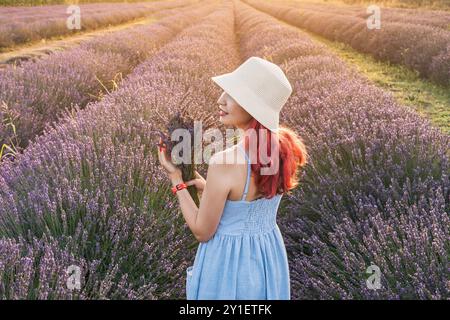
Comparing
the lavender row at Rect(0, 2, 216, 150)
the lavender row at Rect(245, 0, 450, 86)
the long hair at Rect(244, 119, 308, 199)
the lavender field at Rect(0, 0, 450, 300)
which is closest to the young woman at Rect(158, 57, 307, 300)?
the long hair at Rect(244, 119, 308, 199)

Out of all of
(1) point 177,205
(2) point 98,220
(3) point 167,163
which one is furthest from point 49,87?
(3) point 167,163

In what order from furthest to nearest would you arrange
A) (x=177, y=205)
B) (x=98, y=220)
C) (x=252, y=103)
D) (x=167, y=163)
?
(x=177, y=205), (x=98, y=220), (x=167, y=163), (x=252, y=103)

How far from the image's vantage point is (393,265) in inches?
77.5

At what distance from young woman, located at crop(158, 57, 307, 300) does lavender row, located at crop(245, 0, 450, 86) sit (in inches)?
245

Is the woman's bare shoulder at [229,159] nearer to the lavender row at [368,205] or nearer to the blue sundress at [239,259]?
the blue sundress at [239,259]

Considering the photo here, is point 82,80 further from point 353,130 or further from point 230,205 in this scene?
point 230,205

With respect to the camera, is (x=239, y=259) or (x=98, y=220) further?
(x=98, y=220)

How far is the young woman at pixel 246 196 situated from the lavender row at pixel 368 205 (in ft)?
1.02

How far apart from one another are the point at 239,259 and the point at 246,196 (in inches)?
9.5

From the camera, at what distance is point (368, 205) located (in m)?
2.43

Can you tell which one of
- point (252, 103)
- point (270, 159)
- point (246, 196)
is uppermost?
point (252, 103)

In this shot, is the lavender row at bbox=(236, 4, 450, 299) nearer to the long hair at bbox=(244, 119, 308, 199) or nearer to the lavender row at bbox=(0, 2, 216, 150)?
the long hair at bbox=(244, 119, 308, 199)

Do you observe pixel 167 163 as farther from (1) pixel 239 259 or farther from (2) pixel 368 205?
(2) pixel 368 205

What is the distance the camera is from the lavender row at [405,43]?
25.2 feet
